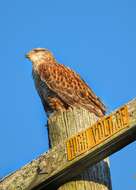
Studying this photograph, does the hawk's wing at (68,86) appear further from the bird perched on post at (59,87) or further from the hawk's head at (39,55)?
the hawk's head at (39,55)

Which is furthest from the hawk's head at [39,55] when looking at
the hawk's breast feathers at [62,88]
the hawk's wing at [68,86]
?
the hawk's wing at [68,86]

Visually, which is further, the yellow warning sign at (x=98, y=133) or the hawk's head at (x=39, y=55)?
the hawk's head at (x=39, y=55)

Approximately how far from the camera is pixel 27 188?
3.31 metres

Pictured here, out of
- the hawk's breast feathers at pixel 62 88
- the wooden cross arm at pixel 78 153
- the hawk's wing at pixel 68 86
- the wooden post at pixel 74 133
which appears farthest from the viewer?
the hawk's breast feathers at pixel 62 88

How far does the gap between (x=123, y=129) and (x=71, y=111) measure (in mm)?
985

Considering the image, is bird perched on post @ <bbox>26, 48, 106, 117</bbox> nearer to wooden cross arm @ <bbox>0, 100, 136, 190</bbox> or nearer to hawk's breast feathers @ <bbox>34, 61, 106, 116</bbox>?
hawk's breast feathers @ <bbox>34, 61, 106, 116</bbox>

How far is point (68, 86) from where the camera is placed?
27.3 ft

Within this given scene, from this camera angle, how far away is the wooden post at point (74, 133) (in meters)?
3.46

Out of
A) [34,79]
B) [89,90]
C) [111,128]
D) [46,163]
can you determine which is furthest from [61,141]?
[34,79]

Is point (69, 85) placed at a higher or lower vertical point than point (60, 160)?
higher

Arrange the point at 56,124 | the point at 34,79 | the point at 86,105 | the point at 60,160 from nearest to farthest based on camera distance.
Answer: the point at 60,160
the point at 56,124
the point at 86,105
the point at 34,79

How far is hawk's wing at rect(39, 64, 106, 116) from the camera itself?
730cm

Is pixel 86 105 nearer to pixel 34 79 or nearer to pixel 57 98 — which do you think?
pixel 57 98

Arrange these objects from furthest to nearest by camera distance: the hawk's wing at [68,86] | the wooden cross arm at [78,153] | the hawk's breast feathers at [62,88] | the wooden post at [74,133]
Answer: the hawk's breast feathers at [62,88] < the hawk's wing at [68,86] < the wooden post at [74,133] < the wooden cross arm at [78,153]
